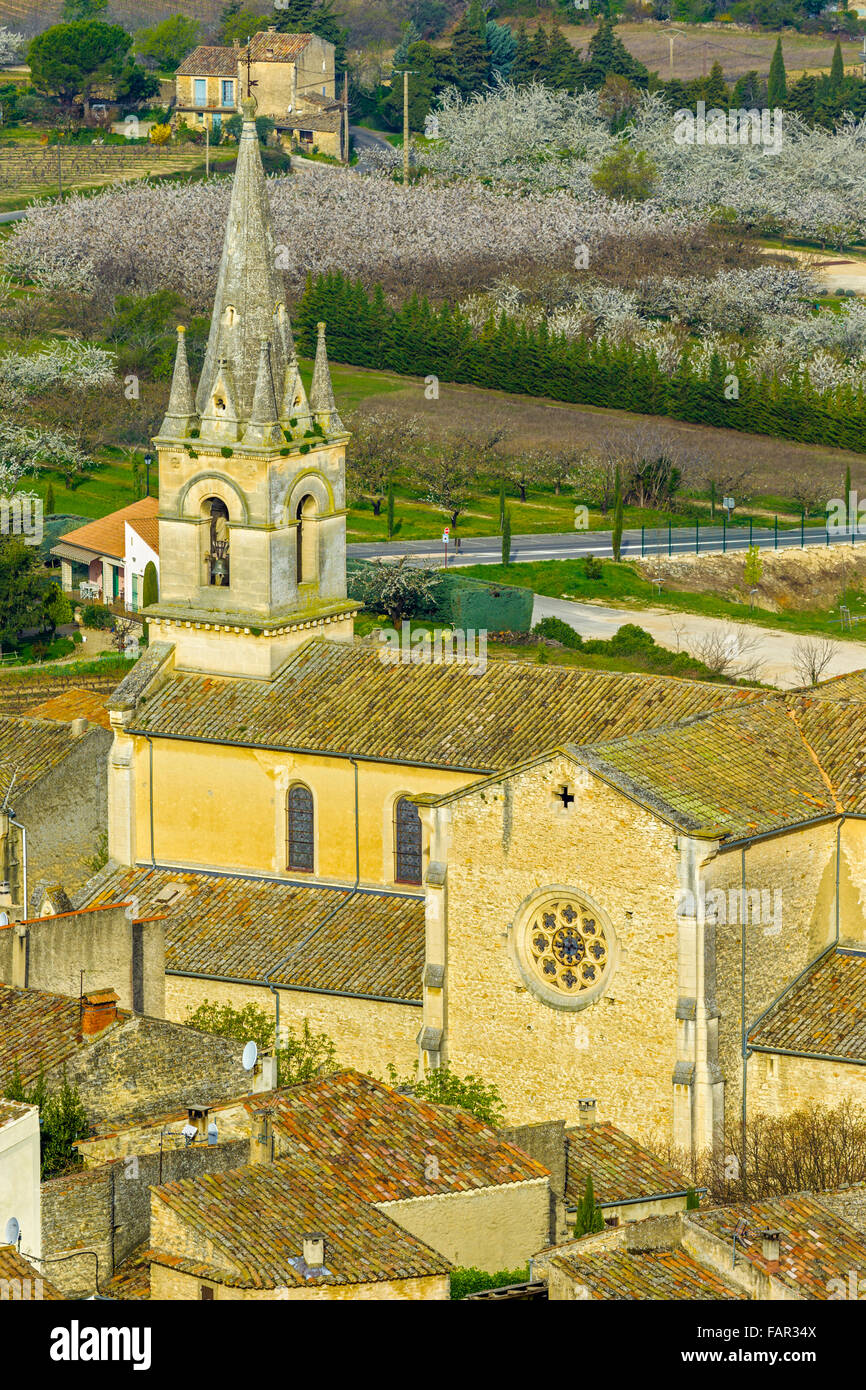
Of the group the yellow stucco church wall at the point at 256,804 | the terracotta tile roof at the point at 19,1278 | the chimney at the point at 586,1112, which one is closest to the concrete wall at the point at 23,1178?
the terracotta tile roof at the point at 19,1278

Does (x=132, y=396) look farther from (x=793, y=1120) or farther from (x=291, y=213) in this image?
(x=793, y=1120)

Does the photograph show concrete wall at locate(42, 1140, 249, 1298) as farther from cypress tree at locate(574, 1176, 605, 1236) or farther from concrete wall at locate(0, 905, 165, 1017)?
concrete wall at locate(0, 905, 165, 1017)

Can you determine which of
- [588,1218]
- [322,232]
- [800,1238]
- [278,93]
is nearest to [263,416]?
[588,1218]

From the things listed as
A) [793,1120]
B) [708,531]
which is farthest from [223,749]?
[708,531]

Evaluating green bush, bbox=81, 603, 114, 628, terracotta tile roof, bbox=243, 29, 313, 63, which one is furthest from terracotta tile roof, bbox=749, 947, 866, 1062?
terracotta tile roof, bbox=243, 29, 313, 63
